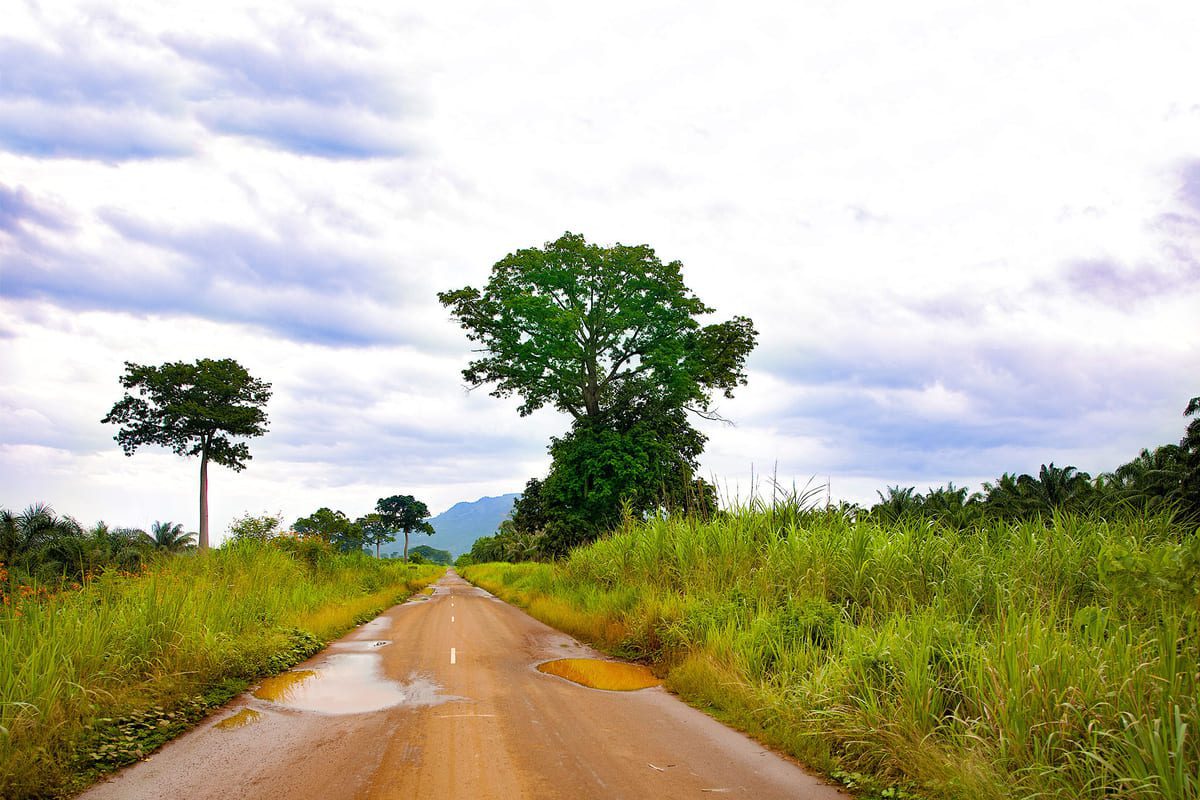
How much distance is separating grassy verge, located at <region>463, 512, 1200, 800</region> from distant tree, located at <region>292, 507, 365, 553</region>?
67.2 ft

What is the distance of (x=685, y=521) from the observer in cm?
1575

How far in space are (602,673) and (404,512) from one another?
106 meters

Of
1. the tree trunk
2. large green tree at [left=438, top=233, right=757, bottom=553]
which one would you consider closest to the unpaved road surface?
large green tree at [left=438, top=233, right=757, bottom=553]

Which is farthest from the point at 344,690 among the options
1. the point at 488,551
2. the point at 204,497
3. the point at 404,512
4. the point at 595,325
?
the point at 404,512

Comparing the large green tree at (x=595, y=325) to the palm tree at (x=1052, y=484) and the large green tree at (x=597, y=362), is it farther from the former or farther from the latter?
the palm tree at (x=1052, y=484)

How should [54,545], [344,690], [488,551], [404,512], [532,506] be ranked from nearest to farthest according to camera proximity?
[344,690], [54,545], [532,506], [488,551], [404,512]

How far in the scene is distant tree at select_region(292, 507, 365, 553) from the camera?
→ 97.8 feet

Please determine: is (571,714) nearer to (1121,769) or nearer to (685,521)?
(1121,769)

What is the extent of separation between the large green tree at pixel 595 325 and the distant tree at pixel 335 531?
422 inches

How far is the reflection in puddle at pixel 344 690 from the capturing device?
8.52 m

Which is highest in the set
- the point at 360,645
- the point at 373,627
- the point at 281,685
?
the point at 281,685

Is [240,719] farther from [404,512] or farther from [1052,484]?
[404,512]

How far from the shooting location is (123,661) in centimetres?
810

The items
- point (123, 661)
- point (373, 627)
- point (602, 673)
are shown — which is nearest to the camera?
point (123, 661)
